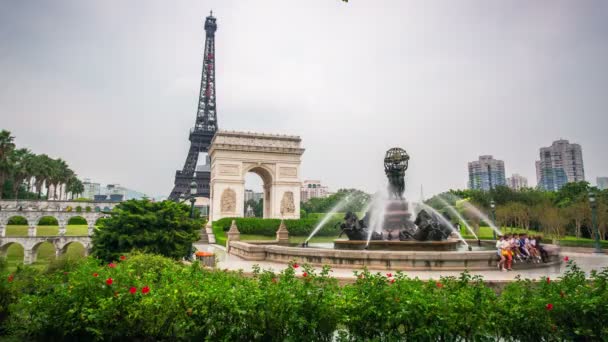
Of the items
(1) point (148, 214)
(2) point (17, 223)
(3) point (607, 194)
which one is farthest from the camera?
(2) point (17, 223)

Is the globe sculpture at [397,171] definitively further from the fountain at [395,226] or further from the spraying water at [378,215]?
the spraying water at [378,215]

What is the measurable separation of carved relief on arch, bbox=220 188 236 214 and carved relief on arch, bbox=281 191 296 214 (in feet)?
18.8

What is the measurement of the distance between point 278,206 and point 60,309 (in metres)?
38.4

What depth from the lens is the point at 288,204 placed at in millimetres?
43781

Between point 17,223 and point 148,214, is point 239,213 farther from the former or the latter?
point 148,214

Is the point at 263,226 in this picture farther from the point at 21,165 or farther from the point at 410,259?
the point at 21,165

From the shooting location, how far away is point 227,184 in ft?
138

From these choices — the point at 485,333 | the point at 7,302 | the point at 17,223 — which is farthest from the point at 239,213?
the point at 485,333

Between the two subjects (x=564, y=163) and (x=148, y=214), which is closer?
(x=148, y=214)

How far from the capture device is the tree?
11250 mm

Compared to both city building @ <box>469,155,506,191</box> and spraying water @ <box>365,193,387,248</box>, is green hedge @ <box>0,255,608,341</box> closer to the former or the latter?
spraying water @ <box>365,193,387,248</box>

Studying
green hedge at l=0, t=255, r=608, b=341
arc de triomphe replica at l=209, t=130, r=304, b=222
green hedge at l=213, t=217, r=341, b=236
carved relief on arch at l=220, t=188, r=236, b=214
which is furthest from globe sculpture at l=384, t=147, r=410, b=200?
carved relief on arch at l=220, t=188, r=236, b=214

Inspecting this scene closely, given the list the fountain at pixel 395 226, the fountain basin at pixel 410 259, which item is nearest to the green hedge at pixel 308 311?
the fountain basin at pixel 410 259

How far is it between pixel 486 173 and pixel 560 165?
15926mm
